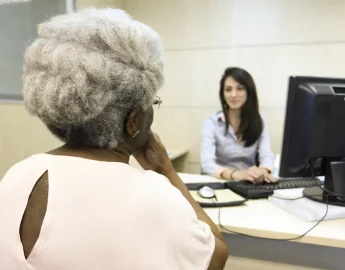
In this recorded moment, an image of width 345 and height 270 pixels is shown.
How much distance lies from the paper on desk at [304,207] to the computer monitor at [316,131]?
65 mm

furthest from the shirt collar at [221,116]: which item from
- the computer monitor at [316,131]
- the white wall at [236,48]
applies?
the computer monitor at [316,131]

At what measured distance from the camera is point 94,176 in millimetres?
755

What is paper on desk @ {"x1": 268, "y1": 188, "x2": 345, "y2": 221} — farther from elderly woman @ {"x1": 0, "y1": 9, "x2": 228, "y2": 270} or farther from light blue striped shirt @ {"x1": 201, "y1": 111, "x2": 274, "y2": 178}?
light blue striped shirt @ {"x1": 201, "y1": 111, "x2": 274, "y2": 178}

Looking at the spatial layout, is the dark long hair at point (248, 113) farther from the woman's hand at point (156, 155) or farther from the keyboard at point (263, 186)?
the woman's hand at point (156, 155)

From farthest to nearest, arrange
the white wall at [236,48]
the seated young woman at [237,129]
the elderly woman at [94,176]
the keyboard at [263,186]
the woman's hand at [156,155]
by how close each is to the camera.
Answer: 1. the white wall at [236,48]
2. the seated young woman at [237,129]
3. the keyboard at [263,186]
4. the woman's hand at [156,155]
5. the elderly woman at [94,176]

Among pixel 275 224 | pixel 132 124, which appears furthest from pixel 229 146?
pixel 132 124

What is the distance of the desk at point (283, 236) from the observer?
1.20 metres

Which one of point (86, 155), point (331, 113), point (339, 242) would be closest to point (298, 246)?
point (339, 242)

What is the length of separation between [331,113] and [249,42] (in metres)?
1.92

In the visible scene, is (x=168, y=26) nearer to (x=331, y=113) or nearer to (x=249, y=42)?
(x=249, y=42)

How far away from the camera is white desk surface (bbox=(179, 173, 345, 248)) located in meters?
1.19

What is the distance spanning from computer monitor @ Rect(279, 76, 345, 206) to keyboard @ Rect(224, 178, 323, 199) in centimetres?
14

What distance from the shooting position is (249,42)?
319 centimetres

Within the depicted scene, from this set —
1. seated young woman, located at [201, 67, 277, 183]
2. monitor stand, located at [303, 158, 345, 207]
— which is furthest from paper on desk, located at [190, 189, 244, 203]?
seated young woman, located at [201, 67, 277, 183]
